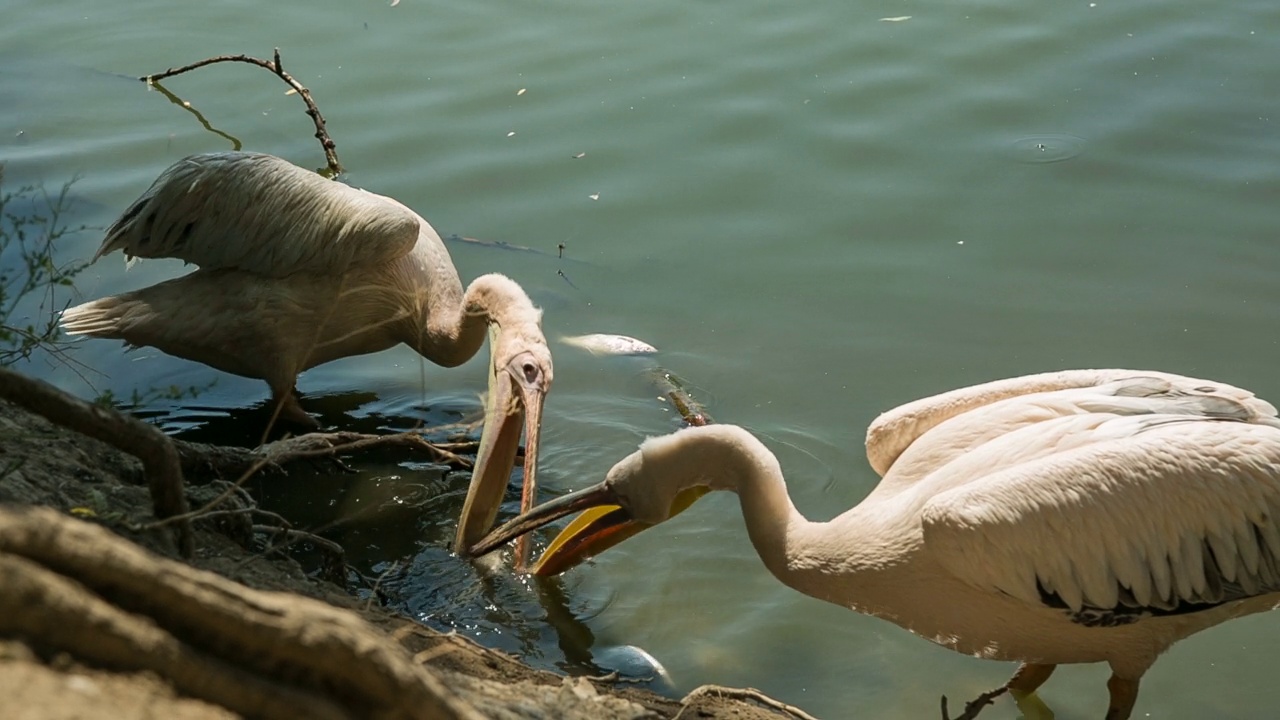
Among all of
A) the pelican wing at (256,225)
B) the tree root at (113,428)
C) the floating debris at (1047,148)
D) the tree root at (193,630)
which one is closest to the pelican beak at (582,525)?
the tree root at (113,428)

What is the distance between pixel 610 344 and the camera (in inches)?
274

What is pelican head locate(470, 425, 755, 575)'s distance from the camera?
4.55m

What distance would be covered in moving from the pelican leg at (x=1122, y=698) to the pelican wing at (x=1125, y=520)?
0.28 metres

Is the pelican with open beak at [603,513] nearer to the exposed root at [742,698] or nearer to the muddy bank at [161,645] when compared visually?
the exposed root at [742,698]

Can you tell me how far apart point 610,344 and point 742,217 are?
4.90 ft

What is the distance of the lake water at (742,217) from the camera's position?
17.1 feet

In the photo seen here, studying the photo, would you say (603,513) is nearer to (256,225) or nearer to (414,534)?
(414,534)

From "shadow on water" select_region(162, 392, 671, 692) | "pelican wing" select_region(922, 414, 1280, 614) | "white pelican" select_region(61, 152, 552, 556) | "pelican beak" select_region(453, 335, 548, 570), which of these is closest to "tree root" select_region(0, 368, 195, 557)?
"shadow on water" select_region(162, 392, 671, 692)

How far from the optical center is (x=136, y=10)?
10.9 m

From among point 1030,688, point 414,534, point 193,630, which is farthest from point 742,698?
point 193,630

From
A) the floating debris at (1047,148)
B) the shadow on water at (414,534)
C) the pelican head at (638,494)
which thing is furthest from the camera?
the floating debris at (1047,148)

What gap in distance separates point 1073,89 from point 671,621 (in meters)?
5.35

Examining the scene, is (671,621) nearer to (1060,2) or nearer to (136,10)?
(1060,2)

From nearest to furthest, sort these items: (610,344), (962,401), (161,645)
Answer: (161,645) → (962,401) → (610,344)
